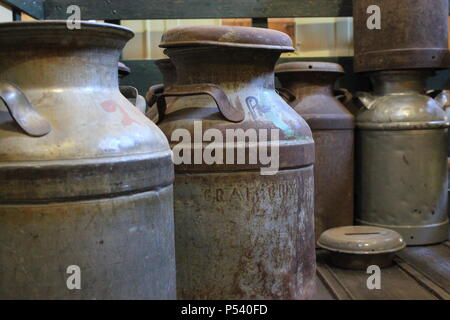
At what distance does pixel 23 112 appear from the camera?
5.09 feet

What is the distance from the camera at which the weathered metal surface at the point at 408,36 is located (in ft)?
10.2

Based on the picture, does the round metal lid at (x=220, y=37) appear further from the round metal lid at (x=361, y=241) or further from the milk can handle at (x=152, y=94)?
the round metal lid at (x=361, y=241)

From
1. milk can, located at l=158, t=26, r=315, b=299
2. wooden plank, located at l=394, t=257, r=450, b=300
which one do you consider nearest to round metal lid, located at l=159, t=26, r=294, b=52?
milk can, located at l=158, t=26, r=315, b=299

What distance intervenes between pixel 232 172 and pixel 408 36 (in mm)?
1619

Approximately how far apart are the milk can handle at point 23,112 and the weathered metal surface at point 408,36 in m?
2.18

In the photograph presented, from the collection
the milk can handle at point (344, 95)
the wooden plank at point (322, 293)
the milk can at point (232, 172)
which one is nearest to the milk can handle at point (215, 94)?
the milk can at point (232, 172)

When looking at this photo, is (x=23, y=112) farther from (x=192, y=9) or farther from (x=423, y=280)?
(x=192, y=9)

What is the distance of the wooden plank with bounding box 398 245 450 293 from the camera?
2.55 metres

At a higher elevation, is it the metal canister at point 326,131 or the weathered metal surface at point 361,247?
the metal canister at point 326,131

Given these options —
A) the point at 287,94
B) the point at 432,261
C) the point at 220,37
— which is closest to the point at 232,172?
the point at 220,37

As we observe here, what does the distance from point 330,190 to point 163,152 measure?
165 centimetres

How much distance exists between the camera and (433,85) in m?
3.64

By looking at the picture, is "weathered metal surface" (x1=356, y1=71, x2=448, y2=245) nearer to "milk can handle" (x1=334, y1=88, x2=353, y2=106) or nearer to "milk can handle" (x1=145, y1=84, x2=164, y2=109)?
"milk can handle" (x1=334, y1=88, x2=353, y2=106)

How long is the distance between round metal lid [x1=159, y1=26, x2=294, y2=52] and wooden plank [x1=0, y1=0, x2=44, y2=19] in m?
1.08
